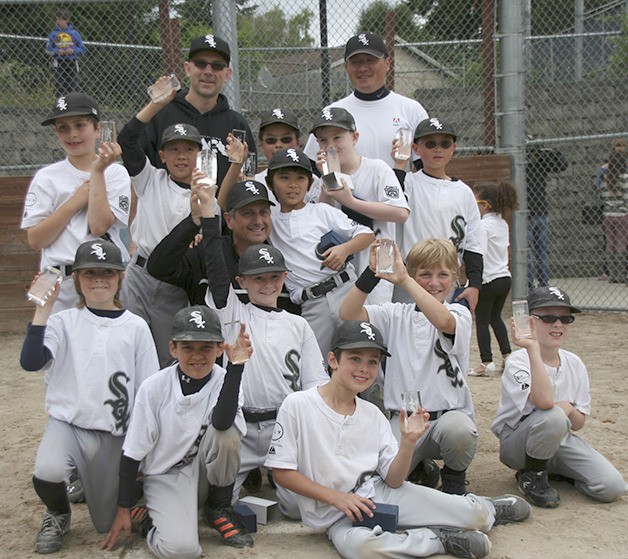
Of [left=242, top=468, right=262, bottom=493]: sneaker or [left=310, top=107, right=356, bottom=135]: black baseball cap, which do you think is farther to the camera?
[left=310, top=107, right=356, bottom=135]: black baseball cap

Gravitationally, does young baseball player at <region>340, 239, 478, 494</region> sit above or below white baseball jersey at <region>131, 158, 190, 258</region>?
below

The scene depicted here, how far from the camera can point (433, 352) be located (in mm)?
4164

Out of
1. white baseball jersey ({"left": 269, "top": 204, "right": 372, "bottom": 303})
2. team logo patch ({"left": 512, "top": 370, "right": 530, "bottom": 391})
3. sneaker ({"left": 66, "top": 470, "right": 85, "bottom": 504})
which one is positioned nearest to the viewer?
team logo patch ({"left": 512, "top": 370, "right": 530, "bottom": 391})

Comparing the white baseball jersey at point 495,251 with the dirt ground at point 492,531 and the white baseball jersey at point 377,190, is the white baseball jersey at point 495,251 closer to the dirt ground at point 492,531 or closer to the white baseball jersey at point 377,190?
the dirt ground at point 492,531

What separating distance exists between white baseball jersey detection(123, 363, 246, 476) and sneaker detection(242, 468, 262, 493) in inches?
24.5

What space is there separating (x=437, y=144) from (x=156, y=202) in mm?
1531

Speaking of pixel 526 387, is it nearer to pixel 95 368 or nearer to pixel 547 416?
pixel 547 416

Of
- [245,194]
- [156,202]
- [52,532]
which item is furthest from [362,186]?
[52,532]

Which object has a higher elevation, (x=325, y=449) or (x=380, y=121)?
(x=380, y=121)

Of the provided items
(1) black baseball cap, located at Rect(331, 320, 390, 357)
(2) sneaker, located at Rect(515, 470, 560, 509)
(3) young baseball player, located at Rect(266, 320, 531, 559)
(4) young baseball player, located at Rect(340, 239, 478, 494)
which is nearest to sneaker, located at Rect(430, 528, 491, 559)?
(3) young baseball player, located at Rect(266, 320, 531, 559)

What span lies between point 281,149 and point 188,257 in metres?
Answer: 0.75

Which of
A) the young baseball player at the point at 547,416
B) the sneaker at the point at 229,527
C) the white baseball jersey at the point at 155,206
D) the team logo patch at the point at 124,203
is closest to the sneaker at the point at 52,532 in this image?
the sneaker at the point at 229,527

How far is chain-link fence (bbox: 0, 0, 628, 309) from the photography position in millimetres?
8250

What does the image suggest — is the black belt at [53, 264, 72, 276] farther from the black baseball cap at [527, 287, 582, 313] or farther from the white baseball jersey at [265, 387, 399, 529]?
the black baseball cap at [527, 287, 582, 313]
